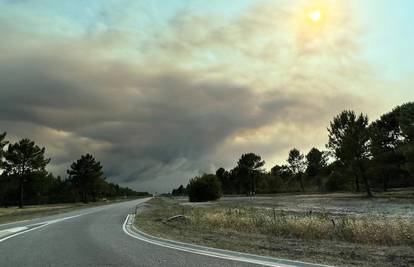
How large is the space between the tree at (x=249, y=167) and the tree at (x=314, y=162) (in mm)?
18243

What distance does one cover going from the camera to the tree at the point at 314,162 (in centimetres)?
16612

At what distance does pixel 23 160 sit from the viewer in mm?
94625

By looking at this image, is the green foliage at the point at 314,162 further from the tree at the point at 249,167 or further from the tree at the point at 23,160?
the tree at the point at 23,160

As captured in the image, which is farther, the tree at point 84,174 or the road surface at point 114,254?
the tree at point 84,174

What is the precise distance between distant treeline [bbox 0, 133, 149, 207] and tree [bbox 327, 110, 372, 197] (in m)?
52.3

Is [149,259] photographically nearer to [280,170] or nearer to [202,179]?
[202,179]

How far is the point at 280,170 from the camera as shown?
186m

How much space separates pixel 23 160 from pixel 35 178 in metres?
4.61

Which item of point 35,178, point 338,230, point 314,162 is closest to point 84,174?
Result: point 35,178


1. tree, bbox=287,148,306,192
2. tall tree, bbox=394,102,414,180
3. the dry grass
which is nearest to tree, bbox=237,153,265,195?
tree, bbox=287,148,306,192

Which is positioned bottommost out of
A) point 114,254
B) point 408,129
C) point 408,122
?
point 114,254

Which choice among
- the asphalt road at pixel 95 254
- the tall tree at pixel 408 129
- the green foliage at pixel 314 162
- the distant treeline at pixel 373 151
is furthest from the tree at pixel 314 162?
the asphalt road at pixel 95 254

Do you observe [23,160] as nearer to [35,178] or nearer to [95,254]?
[35,178]

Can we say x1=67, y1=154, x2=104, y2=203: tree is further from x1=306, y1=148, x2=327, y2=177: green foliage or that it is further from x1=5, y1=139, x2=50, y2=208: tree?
x1=306, y1=148, x2=327, y2=177: green foliage
